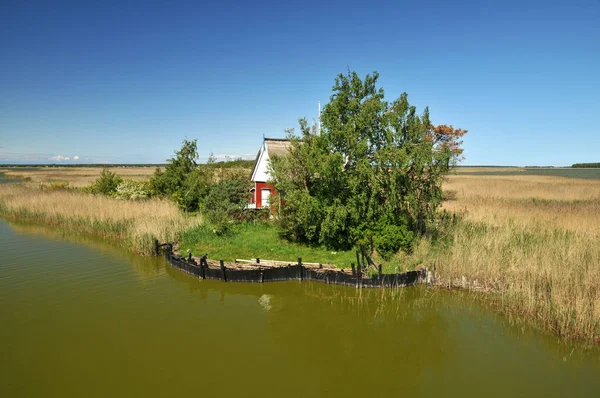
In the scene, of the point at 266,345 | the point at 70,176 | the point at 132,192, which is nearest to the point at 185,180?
the point at 132,192

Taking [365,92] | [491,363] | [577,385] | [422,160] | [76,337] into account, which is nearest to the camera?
[577,385]

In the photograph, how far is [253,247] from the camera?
18469 mm

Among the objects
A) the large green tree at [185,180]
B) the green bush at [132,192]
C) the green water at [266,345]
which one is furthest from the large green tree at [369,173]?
the green bush at [132,192]

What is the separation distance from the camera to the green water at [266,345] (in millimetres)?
8359

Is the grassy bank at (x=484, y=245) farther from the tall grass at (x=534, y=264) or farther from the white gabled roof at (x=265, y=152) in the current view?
the white gabled roof at (x=265, y=152)

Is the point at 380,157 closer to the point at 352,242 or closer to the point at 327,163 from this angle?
the point at 327,163

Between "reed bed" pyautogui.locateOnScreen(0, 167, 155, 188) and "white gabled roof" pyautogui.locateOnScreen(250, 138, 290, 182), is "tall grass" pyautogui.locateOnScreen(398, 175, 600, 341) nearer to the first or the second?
"white gabled roof" pyautogui.locateOnScreen(250, 138, 290, 182)

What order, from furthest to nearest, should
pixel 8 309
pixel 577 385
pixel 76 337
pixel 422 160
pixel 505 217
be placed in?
pixel 505 217 < pixel 422 160 < pixel 8 309 < pixel 76 337 < pixel 577 385

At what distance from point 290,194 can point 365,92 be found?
6659 mm

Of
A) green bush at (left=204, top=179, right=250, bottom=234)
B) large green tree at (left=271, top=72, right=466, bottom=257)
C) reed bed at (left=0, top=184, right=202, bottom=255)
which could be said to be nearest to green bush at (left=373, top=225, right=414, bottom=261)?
large green tree at (left=271, top=72, right=466, bottom=257)

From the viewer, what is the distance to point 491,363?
30.0 ft

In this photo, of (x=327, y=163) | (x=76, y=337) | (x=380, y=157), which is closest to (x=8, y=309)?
(x=76, y=337)

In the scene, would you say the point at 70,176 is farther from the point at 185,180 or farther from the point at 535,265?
the point at 535,265

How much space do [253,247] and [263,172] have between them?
709cm
